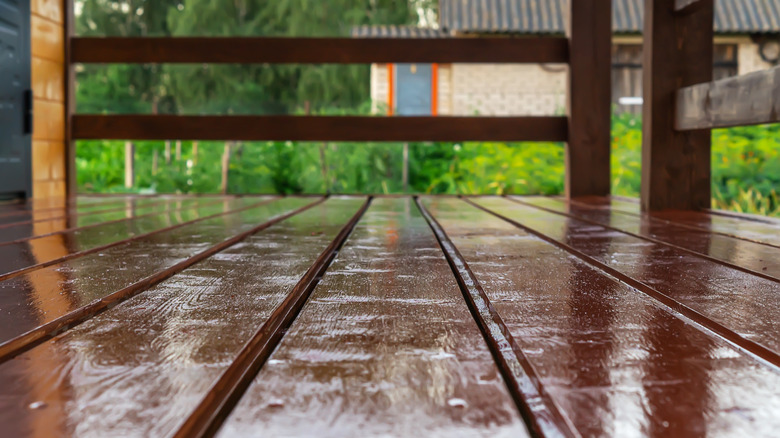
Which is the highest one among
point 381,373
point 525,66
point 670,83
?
point 525,66

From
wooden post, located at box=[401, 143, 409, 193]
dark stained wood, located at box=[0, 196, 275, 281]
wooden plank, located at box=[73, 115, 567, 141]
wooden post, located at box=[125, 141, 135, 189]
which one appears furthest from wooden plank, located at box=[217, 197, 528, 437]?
wooden post, located at box=[125, 141, 135, 189]

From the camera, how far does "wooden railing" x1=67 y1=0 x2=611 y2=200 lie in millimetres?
3176

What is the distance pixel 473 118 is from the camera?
10.6 ft

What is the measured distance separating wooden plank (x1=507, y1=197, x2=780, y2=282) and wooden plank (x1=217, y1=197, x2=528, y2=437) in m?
0.53

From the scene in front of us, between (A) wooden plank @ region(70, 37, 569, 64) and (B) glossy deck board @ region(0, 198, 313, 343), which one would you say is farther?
(A) wooden plank @ region(70, 37, 569, 64)

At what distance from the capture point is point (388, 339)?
0.70m

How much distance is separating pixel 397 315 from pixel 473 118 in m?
2.52

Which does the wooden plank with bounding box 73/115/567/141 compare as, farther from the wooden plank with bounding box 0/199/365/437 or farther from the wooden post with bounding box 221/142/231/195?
the wooden post with bounding box 221/142/231/195

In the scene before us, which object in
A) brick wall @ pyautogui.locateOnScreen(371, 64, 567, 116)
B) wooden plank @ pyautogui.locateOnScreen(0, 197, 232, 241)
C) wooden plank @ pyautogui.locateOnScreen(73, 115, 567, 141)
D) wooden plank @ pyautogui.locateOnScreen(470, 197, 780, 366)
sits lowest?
wooden plank @ pyautogui.locateOnScreen(470, 197, 780, 366)

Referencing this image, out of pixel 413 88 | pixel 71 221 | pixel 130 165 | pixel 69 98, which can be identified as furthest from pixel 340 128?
pixel 413 88

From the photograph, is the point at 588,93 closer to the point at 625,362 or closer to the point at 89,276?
the point at 89,276

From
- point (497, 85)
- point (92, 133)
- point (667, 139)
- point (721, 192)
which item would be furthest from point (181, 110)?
point (667, 139)

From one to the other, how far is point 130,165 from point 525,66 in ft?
14.3

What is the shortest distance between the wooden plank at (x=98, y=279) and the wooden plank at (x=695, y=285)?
25.3 inches
